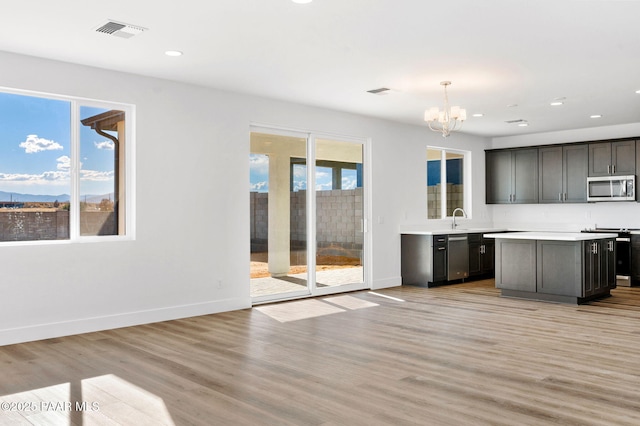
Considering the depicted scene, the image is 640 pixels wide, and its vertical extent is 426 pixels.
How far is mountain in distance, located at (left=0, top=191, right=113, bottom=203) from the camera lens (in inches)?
202

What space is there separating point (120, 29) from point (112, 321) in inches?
113

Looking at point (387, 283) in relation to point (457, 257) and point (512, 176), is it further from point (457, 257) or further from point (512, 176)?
point (512, 176)

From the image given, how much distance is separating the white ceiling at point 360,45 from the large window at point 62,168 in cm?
52

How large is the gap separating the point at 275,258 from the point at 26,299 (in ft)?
9.87

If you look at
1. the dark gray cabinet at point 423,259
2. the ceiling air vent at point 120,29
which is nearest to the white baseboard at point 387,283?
the dark gray cabinet at point 423,259

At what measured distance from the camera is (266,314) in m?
6.31

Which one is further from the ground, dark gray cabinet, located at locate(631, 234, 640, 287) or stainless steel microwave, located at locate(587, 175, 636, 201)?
stainless steel microwave, located at locate(587, 175, 636, 201)

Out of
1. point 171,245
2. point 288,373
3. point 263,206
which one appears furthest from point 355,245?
point 288,373

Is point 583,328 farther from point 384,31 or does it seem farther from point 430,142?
point 430,142

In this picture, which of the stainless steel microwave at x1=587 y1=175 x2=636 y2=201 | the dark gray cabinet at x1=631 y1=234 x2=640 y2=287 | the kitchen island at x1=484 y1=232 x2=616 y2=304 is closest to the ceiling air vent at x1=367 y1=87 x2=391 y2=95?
the kitchen island at x1=484 y1=232 x2=616 y2=304

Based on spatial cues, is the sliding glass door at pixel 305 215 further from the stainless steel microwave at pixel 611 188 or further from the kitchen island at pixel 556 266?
the stainless steel microwave at pixel 611 188

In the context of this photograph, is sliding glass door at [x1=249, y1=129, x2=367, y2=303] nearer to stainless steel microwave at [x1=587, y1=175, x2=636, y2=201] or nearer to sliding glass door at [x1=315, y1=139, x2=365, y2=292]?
sliding glass door at [x1=315, y1=139, x2=365, y2=292]

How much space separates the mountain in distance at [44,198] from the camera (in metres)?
5.13

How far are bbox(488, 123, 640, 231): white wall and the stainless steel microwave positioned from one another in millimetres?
408
